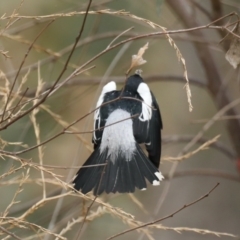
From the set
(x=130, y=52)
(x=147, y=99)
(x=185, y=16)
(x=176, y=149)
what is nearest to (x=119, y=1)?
(x=130, y=52)

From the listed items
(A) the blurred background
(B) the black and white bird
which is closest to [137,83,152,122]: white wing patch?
(B) the black and white bird

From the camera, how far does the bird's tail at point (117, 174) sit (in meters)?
1.76

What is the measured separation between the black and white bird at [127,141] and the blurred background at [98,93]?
0.23 ft

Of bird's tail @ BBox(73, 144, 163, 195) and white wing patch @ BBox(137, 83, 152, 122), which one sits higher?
white wing patch @ BBox(137, 83, 152, 122)

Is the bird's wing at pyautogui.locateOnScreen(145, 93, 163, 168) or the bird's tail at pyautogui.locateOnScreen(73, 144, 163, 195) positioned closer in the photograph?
the bird's tail at pyautogui.locateOnScreen(73, 144, 163, 195)

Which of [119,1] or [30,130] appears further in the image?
[119,1]

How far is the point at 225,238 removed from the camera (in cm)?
602

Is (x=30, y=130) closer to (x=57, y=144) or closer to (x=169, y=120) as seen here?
(x=57, y=144)

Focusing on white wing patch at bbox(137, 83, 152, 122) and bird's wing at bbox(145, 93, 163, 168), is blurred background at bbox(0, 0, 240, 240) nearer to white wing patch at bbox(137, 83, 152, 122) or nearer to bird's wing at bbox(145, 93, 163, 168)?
bird's wing at bbox(145, 93, 163, 168)

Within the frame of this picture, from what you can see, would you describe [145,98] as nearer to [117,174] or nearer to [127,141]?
[127,141]

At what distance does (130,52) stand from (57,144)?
861 mm

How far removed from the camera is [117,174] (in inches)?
71.1

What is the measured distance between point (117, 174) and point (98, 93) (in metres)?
0.83

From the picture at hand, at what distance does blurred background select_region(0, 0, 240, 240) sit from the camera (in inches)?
81.0
